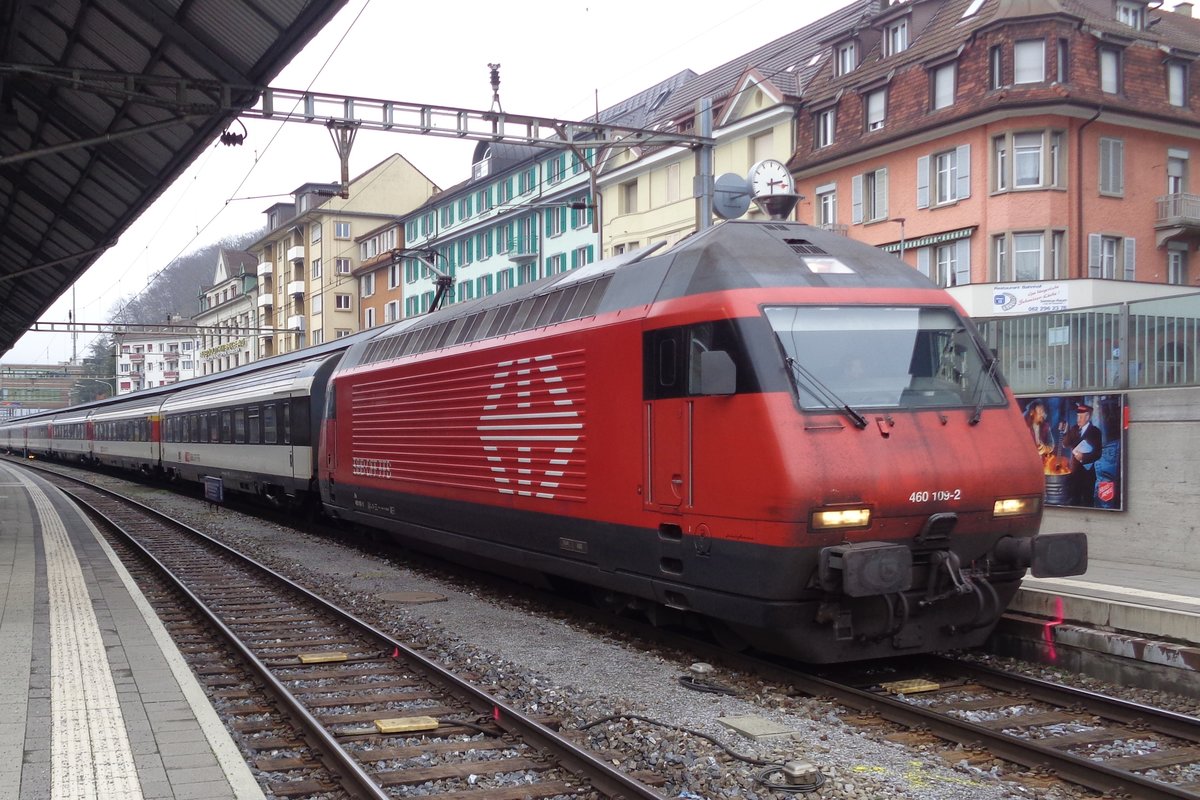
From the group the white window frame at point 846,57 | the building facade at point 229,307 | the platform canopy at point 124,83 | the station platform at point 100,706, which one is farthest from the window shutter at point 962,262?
the building facade at point 229,307

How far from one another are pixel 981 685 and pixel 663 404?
302cm

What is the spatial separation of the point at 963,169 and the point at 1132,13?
28.4 ft

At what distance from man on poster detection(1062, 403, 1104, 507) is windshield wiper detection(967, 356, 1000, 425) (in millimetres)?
5081

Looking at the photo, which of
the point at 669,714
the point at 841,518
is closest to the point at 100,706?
the point at 669,714

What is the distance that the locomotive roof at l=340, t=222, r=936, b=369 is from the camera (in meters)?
8.27

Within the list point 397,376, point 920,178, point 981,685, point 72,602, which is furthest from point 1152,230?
point 72,602

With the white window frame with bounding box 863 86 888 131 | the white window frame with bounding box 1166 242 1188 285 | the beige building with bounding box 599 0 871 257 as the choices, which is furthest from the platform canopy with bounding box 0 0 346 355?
the white window frame with bounding box 1166 242 1188 285

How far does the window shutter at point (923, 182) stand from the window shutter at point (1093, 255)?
431cm

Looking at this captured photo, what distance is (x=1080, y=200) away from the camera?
96.4ft

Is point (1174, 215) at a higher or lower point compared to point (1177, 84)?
lower

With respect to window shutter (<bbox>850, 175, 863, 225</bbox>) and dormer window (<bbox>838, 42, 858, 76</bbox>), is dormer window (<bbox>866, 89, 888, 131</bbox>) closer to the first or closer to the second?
window shutter (<bbox>850, 175, 863, 225</bbox>)

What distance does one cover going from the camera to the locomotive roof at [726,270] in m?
8.27

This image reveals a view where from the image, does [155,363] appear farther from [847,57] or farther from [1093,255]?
[1093,255]

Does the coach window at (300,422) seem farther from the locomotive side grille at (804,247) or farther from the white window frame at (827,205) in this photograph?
the white window frame at (827,205)
